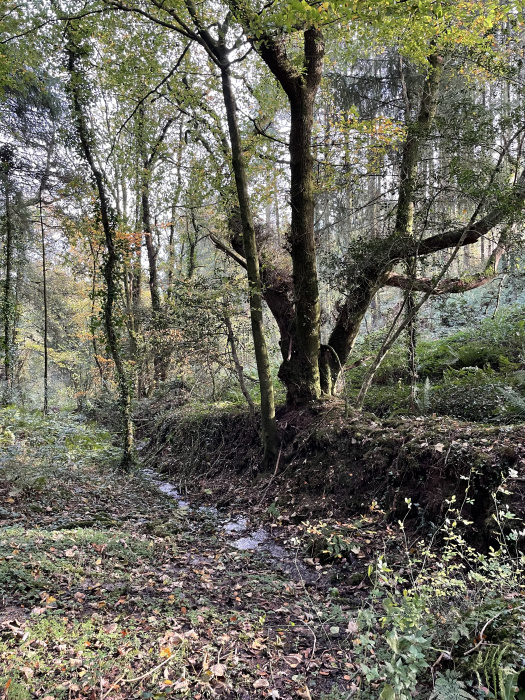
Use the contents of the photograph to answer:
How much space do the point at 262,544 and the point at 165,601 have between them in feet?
6.57

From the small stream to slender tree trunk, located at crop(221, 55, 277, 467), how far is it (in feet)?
4.45

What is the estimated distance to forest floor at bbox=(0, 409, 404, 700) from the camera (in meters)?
2.45

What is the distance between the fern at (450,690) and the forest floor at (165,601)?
0.45 m

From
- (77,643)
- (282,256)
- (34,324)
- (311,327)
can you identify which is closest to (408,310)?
(311,327)

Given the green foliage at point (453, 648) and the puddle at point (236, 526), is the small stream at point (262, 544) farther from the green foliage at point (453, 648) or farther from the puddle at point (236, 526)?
the green foliage at point (453, 648)

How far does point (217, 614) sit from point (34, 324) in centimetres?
2078

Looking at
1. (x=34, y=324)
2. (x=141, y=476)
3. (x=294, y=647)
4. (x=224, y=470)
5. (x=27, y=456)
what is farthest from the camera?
(x=34, y=324)

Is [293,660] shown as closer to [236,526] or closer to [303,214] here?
[236,526]

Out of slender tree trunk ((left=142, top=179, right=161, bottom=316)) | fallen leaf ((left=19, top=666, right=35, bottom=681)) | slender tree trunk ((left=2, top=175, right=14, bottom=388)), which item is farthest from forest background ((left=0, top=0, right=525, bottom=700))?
slender tree trunk ((left=142, top=179, right=161, bottom=316))

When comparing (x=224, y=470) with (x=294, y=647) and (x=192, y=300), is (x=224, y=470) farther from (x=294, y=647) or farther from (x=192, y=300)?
(x=294, y=647)

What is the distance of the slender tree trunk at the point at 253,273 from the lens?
639 cm

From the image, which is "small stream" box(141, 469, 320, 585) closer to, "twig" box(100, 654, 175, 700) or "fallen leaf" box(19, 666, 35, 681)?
"twig" box(100, 654, 175, 700)

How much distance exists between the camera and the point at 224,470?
832 centimetres

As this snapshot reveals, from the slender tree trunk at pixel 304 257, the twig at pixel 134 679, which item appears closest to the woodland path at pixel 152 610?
the twig at pixel 134 679
